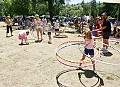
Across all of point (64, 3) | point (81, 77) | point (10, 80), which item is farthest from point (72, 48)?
point (64, 3)

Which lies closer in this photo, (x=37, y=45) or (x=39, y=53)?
(x=39, y=53)

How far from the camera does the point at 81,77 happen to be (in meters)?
8.38

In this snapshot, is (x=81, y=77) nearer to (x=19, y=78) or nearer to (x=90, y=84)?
(x=90, y=84)

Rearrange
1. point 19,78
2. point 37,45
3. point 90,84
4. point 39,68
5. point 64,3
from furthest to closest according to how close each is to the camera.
Result: point 64,3 → point 37,45 → point 39,68 → point 19,78 → point 90,84

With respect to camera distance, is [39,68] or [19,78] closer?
[19,78]

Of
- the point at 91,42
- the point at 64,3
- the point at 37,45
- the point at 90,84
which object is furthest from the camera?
the point at 64,3

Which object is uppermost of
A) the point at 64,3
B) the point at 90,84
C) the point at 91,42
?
the point at 64,3

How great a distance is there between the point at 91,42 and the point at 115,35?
1133 cm

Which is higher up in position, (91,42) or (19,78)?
(91,42)

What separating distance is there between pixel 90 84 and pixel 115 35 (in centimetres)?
1266

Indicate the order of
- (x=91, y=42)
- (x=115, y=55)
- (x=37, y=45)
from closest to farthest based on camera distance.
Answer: (x=91, y=42), (x=115, y=55), (x=37, y=45)

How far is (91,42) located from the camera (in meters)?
8.86

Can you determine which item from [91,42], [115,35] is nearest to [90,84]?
[91,42]

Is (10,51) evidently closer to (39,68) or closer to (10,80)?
(39,68)
